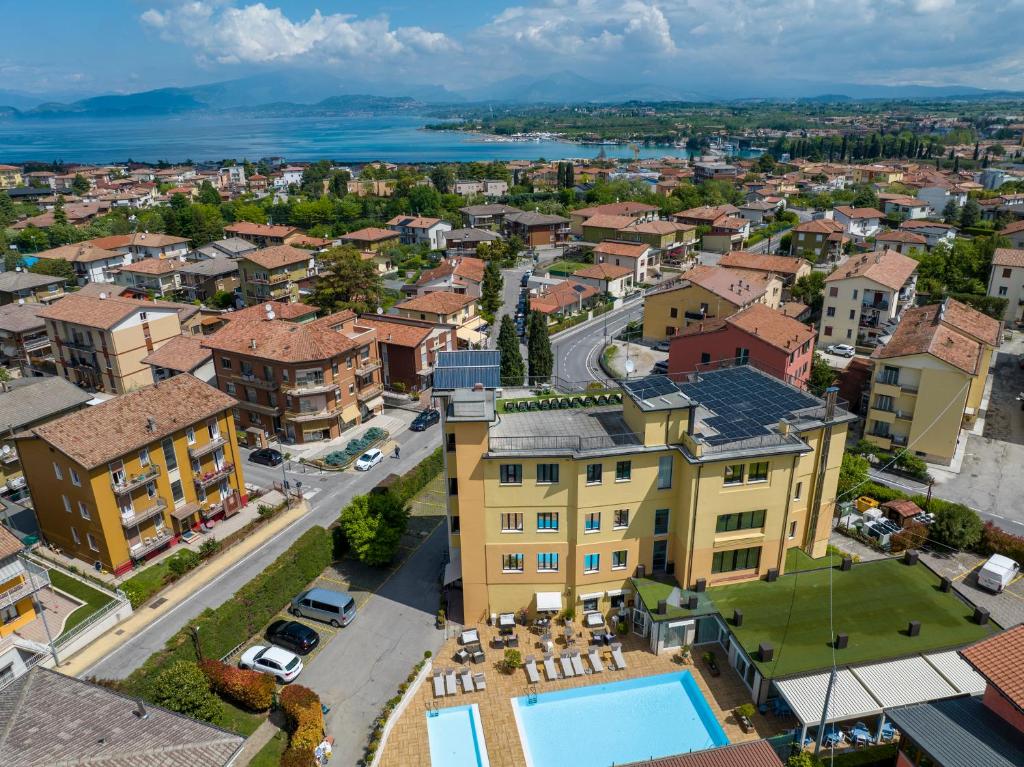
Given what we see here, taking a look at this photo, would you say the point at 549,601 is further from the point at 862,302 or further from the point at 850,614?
the point at 862,302

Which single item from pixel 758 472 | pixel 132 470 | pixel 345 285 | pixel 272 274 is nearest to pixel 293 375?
pixel 132 470

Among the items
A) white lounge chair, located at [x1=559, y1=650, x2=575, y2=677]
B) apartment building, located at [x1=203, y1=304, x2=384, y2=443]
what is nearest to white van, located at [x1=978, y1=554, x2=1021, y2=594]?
white lounge chair, located at [x1=559, y1=650, x2=575, y2=677]

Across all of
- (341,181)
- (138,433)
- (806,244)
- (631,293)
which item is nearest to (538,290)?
(631,293)

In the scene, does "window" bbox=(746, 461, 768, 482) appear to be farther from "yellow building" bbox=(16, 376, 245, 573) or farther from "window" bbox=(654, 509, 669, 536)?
"yellow building" bbox=(16, 376, 245, 573)

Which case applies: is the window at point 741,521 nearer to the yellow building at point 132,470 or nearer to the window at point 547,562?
the window at point 547,562

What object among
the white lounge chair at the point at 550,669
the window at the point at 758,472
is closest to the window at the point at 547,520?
the white lounge chair at the point at 550,669

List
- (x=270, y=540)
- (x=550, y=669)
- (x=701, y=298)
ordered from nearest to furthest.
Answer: (x=550, y=669), (x=270, y=540), (x=701, y=298)
